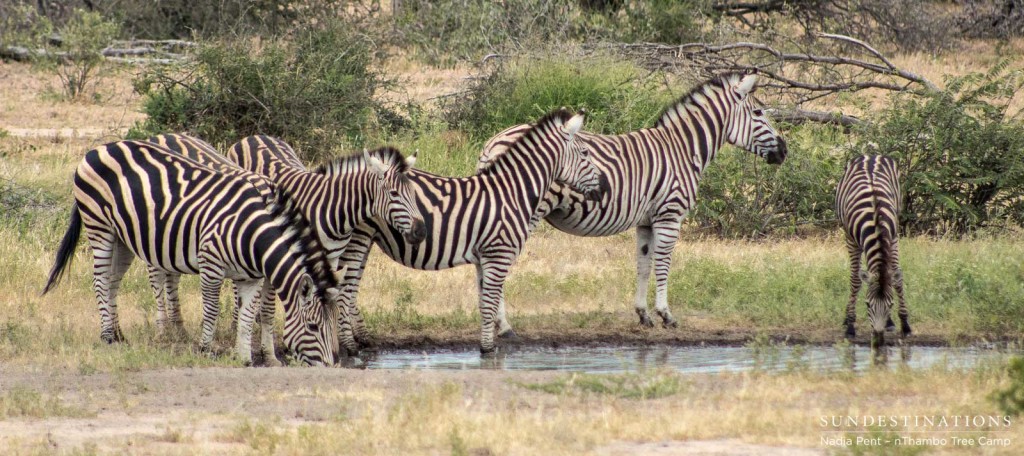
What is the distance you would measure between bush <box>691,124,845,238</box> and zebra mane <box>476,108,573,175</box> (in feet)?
14.0

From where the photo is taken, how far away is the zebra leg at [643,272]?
416 inches

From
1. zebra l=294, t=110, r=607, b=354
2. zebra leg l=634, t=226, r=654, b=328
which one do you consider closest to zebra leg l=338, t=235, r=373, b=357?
zebra l=294, t=110, r=607, b=354

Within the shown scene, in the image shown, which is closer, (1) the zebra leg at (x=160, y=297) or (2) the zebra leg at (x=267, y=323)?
(2) the zebra leg at (x=267, y=323)

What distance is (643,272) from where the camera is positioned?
10781 mm

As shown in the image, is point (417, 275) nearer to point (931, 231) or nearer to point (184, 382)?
point (184, 382)

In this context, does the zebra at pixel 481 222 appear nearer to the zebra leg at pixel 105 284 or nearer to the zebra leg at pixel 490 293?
the zebra leg at pixel 490 293

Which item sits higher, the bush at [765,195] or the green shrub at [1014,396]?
the bush at [765,195]

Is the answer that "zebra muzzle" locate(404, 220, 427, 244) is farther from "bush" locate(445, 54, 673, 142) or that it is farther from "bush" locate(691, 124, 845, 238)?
"bush" locate(445, 54, 673, 142)

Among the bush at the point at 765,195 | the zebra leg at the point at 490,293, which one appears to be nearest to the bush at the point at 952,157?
the bush at the point at 765,195

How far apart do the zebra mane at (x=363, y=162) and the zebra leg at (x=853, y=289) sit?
387 cm

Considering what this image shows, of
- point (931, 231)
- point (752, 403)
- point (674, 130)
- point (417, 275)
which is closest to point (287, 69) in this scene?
point (417, 275)

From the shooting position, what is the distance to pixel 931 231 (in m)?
13.9

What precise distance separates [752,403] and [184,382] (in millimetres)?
3458

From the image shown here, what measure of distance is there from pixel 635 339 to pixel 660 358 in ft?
2.26
